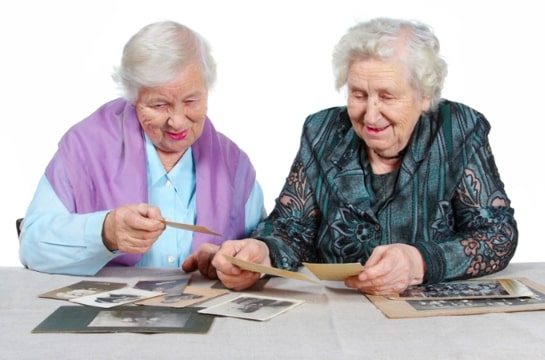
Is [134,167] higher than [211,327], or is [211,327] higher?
[134,167]

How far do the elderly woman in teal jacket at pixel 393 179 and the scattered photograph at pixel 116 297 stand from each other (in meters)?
0.27

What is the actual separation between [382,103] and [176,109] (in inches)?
27.2

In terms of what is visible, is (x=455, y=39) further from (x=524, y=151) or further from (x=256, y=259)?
(x=256, y=259)

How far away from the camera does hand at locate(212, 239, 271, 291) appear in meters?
2.32

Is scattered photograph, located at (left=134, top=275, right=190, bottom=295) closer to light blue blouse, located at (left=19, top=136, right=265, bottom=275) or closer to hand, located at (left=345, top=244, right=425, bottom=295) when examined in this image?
light blue blouse, located at (left=19, top=136, right=265, bottom=275)

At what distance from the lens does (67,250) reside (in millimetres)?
2590

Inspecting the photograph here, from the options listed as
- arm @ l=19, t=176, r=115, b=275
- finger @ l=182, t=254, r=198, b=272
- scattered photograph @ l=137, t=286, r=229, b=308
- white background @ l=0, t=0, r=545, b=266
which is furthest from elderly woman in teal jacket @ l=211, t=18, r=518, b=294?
white background @ l=0, t=0, r=545, b=266

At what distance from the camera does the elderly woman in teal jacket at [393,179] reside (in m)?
2.54

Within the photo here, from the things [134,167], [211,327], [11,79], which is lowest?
[211,327]

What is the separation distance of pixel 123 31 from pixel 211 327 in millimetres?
3242

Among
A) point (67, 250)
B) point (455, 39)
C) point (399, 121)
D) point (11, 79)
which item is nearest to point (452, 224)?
point (399, 121)

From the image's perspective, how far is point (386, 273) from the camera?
2.22 meters

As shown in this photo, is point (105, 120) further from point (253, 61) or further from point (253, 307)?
point (253, 61)

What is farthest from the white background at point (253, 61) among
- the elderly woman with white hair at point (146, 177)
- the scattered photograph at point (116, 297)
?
the scattered photograph at point (116, 297)
